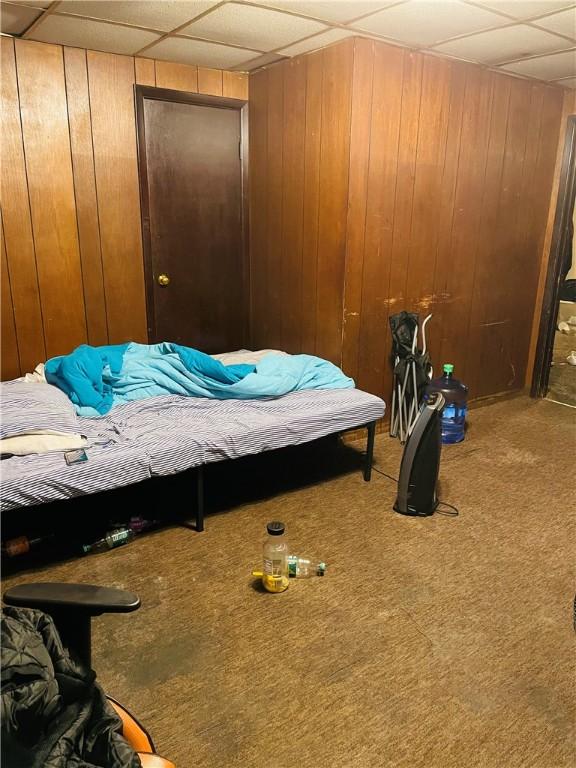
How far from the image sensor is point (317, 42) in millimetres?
2994

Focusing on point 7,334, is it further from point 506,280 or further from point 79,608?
point 506,280

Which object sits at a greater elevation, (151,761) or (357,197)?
(357,197)

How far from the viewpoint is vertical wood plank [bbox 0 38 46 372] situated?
9.80 ft

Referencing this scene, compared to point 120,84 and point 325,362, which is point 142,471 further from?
point 120,84

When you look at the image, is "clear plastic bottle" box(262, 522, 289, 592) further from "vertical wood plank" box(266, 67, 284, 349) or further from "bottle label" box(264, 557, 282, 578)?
"vertical wood plank" box(266, 67, 284, 349)

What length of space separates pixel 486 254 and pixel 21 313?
118 inches

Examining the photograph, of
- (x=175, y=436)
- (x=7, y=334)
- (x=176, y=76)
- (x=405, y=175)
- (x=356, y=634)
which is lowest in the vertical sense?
(x=356, y=634)

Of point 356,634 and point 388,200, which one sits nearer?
point 356,634

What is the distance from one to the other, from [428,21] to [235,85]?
4.66 feet

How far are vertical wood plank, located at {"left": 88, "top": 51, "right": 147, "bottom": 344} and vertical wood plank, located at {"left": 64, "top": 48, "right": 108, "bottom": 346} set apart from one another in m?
0.03

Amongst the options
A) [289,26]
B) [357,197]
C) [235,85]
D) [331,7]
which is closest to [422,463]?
[357,197]

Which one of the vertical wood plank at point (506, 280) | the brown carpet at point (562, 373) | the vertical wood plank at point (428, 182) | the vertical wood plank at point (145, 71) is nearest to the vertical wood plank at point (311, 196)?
Result: the vertical wood plank at point (428, 182)

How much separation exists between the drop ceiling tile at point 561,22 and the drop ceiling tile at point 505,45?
0.06 m

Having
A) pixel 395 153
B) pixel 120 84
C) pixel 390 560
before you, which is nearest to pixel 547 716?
pixel 390 560
